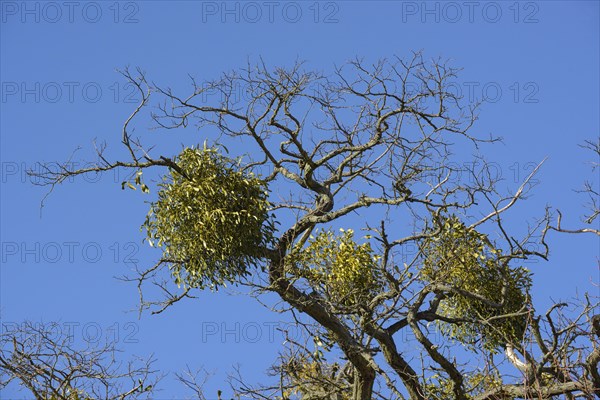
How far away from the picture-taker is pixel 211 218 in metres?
7.95

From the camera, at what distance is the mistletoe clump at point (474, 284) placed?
8.74 meters

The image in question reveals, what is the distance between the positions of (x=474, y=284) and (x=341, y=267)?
4.27 ft

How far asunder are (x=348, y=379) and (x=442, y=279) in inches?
53.1

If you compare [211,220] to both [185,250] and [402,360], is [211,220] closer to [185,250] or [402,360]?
[185,250]

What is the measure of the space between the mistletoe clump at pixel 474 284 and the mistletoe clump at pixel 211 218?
5.19ft

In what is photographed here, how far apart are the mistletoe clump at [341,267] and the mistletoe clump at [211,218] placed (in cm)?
53

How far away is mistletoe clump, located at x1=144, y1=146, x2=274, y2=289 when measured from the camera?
315 inches

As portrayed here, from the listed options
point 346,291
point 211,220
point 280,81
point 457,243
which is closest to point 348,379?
point 346,291

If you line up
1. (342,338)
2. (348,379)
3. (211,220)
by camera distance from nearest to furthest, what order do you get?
1. (211,220)
2. (342,338)
3. (348,379)

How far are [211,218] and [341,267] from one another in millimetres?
1366

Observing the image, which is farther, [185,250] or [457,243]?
[457,243]

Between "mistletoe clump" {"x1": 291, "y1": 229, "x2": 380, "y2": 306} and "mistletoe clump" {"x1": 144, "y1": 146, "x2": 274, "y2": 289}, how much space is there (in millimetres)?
527

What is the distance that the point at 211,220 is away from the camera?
795 centimetres

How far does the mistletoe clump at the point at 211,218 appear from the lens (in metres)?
8.00
